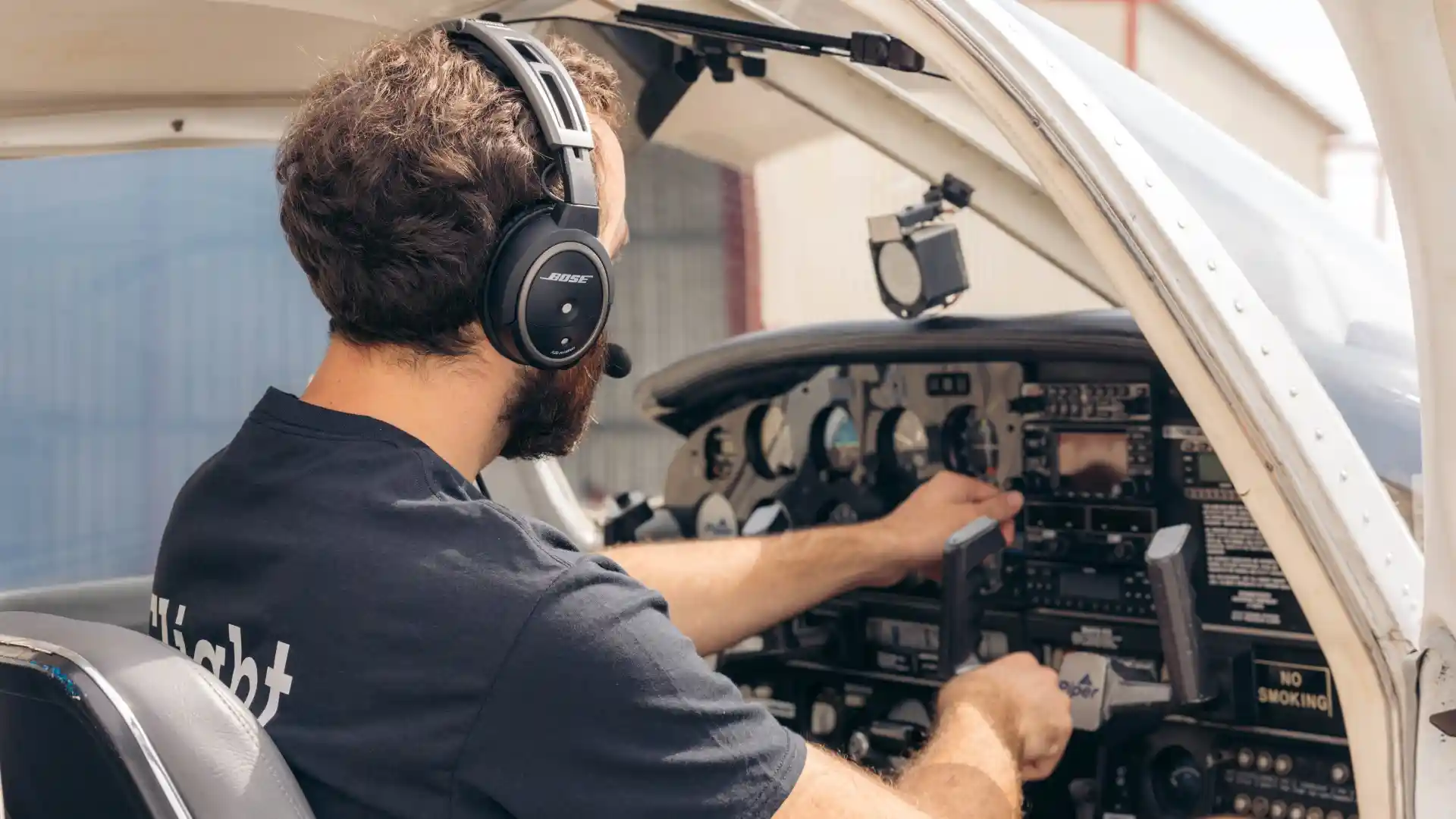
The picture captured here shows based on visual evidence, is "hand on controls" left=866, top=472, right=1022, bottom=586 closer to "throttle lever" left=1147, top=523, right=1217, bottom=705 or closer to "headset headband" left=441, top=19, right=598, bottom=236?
"throttle lever" left=1147, top=523, right=1217, bottom=705

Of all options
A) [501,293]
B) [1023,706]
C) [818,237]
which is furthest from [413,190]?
[818,237]

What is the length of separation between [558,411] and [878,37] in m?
0.75

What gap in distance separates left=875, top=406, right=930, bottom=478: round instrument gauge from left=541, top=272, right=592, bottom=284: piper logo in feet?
3.84

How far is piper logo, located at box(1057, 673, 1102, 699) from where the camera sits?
6.15 feet

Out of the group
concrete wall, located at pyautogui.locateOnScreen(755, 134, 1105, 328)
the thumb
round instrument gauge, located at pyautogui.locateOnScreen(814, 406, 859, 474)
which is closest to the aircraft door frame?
the thumb

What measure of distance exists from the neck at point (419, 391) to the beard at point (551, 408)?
0.11ft

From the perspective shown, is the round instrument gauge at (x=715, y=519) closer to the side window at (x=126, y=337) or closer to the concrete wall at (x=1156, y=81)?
the side window at (x=126, y=337)

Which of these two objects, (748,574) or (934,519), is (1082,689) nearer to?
(934,519)

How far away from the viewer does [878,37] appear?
1.74 m

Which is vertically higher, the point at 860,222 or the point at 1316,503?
the point at 860,222

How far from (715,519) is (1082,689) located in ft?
2.78

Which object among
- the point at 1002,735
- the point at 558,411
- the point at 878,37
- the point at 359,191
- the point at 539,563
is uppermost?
the point at 878,37

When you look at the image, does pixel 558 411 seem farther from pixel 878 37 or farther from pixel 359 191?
pixel 878 37

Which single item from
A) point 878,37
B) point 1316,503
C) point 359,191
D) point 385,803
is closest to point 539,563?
point 385,803
